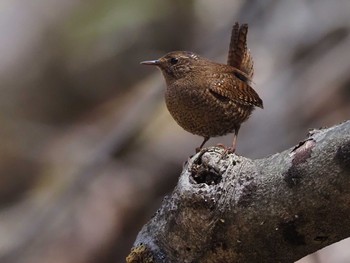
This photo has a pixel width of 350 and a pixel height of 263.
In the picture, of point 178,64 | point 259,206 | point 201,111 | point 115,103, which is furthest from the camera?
point 115,103

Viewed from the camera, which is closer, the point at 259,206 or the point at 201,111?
the point at 259,206

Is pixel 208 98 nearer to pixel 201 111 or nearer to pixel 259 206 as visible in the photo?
pixel 201 111

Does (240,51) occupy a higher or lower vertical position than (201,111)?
higher

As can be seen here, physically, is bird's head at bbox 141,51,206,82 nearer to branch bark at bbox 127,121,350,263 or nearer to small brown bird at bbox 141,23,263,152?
small brown bird at bbox 141,23,263,152

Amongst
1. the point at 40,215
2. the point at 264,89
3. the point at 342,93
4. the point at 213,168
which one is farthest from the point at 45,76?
the point at 213,168

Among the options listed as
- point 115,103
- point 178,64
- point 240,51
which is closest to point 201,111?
point 178,64

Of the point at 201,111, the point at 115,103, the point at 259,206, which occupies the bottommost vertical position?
the point at 259,206
